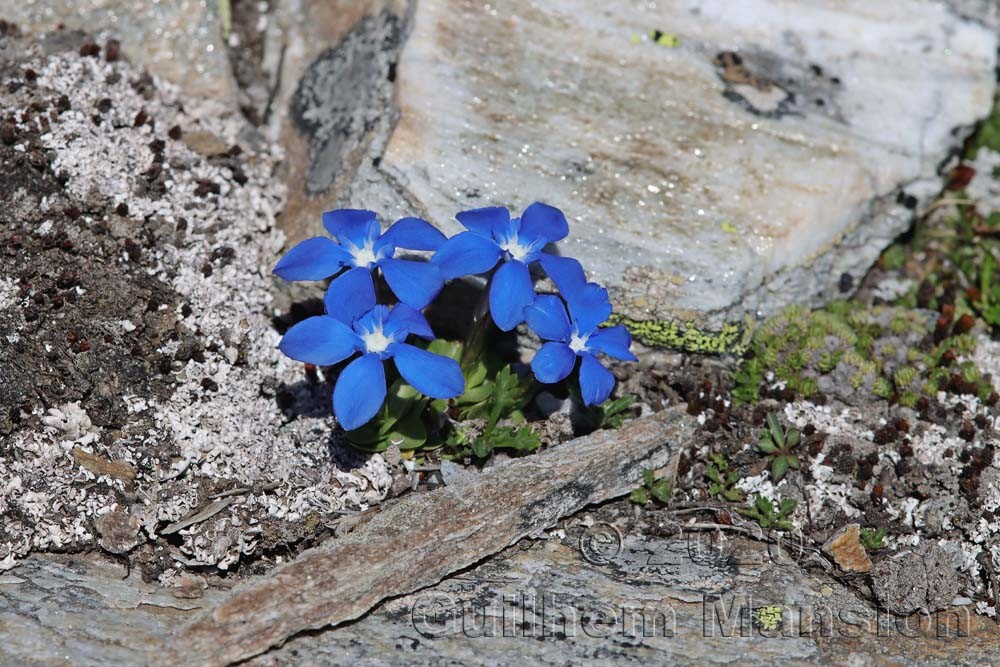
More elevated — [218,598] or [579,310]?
[579,310]

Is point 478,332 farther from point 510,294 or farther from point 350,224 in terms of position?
point 350,224

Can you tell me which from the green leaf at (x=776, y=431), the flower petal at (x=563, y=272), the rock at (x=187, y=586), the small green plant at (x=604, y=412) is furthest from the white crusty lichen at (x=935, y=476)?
the rock at (x=187, y=586)

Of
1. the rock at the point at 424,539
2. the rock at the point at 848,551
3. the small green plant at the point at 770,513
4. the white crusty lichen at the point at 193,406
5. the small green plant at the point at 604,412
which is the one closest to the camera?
the rock at the point at 424,539

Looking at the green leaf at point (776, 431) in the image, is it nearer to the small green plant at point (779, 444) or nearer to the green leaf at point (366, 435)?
the small green plant at point (779, 444)

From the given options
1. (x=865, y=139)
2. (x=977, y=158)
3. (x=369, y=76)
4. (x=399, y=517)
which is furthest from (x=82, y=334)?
(x=977, y=158)

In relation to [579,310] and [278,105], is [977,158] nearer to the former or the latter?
[579,310]
